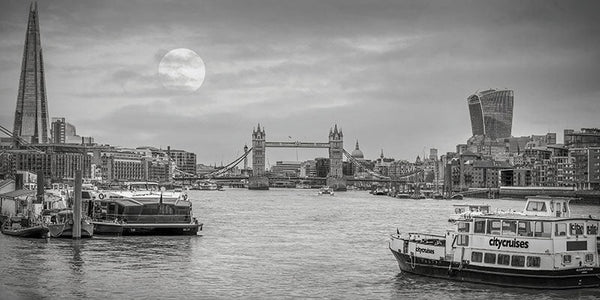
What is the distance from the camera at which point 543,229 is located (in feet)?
108

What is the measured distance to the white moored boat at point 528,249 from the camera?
3247 centimetres

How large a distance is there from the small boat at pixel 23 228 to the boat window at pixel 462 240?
25.9 meters

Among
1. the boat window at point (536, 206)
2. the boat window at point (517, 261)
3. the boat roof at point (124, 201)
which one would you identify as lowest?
the boat window at point (517, 261)

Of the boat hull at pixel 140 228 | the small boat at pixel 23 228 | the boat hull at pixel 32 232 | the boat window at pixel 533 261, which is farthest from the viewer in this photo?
the boat hull at pixel 140 228

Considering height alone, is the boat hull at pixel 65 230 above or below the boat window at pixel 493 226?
below

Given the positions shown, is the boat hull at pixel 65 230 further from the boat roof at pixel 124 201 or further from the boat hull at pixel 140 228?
the boat roof at pixel 124 201

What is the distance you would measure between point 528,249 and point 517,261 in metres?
0.75

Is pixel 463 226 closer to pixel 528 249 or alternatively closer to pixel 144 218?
pixel 528 249

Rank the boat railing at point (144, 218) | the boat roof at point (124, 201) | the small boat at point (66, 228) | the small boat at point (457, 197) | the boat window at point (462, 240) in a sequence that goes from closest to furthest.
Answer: the boat window at point (462, 240)
the small boat at point (66, 228)
the boat railing at point (144, 218)
the boat roof at point (124, 201)
the small boat at point (457, 197)

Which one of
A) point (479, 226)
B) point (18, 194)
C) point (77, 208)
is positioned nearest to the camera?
point (479, 226)

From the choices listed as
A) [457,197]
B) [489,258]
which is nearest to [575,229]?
[489,258]

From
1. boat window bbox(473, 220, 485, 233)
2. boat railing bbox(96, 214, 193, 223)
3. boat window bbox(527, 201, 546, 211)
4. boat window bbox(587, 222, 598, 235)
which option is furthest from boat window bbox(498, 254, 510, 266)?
boat railing bbox(96, 214, 193, 223)

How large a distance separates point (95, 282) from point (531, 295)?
56.3 feet

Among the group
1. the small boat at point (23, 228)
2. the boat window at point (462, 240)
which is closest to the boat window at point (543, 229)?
the boat window at point (462, 240)
